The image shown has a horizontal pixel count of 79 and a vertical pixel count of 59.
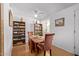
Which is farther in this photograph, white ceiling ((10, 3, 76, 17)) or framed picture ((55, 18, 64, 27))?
framed picture ((55, 18, 64, 27))

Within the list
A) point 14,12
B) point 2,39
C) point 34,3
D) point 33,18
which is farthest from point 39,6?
point 2,39

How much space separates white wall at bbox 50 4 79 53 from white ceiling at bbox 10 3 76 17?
0.14m

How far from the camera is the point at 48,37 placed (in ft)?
7.70

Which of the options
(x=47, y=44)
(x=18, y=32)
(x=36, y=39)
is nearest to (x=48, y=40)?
(x=47, y=44)

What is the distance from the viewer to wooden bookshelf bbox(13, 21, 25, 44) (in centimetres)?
238

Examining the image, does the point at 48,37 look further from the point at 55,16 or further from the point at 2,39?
the point at 2,39

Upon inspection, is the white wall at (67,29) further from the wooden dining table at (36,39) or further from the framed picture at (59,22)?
the wooden dining table at (36,39)

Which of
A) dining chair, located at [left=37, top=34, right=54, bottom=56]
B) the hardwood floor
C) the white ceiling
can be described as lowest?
the hardwood floor

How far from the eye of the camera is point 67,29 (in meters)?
2.46

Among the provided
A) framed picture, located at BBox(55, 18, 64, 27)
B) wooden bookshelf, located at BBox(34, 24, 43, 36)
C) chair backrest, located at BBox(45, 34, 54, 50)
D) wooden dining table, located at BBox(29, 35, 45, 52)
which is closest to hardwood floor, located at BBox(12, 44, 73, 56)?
chair backrest, located at BBox(45, 34, 54, 50)

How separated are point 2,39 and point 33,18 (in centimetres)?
75

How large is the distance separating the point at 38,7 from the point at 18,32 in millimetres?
681

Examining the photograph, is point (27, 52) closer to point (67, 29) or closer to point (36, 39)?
point (36, 39)

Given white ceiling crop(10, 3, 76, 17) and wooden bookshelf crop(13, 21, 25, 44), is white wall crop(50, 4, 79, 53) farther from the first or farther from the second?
wooden bookshelf crop(13, 21, 25, 44)
